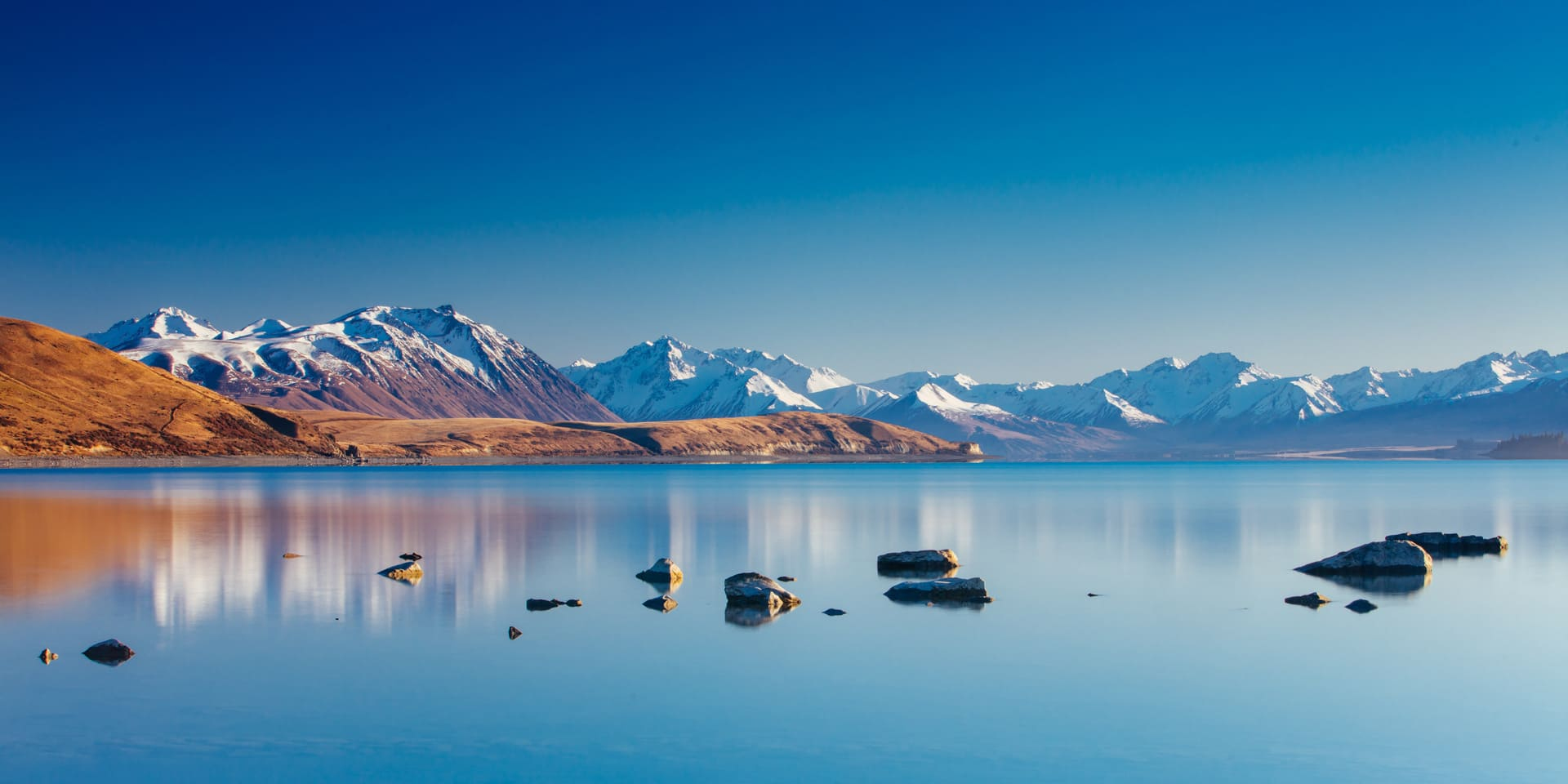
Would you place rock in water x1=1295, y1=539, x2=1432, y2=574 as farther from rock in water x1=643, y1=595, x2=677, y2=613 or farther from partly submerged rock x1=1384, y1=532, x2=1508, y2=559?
rock in water x1=643, y1=595, x2=677, y2=613

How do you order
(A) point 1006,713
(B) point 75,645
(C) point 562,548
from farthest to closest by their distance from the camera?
(C) point 562,548 < (B) point 75,645 < (A) point 1006,713

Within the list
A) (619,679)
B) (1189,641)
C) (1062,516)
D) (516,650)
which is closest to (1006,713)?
(619,679)

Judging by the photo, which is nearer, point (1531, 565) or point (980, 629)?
point (980, 629)

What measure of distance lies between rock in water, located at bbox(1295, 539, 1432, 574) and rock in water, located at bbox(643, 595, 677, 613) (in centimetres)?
2181

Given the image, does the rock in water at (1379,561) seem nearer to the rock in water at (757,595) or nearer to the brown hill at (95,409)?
the rock in water at (757,595)

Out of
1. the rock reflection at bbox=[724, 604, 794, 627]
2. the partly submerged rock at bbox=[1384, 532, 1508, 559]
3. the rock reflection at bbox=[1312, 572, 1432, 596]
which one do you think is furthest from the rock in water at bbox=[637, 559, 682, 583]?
the partly submerged rock at bbox=[1384, 532, 1508, 559]

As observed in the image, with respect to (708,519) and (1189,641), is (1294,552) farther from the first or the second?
(708,519)

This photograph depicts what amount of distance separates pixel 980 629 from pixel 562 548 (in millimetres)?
24104

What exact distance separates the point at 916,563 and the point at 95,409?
16701cm

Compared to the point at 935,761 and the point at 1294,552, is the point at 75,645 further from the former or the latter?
the point at 1294,552

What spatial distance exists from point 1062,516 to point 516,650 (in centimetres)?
5269

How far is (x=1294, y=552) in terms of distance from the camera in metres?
47.3

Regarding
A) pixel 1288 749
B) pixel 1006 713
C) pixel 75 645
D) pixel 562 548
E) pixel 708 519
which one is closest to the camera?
pixel 1288 749

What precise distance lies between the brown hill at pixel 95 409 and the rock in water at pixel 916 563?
14751 cm
